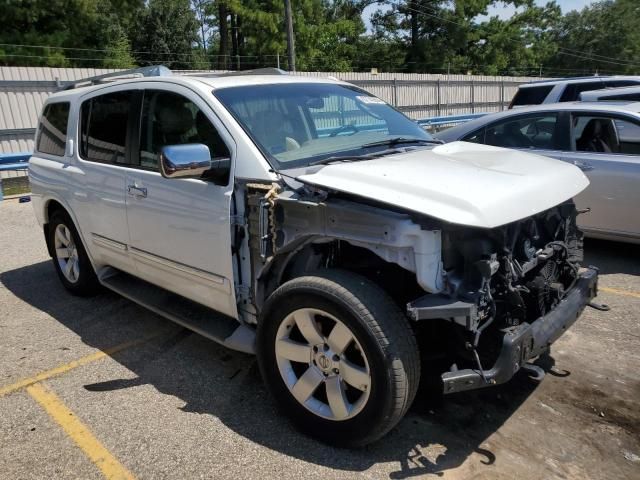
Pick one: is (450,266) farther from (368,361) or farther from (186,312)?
(186,312)

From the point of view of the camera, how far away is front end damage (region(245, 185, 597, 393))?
2.60 meters

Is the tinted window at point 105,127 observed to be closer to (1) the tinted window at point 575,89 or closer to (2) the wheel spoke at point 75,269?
(2) the wheel spoke at point 75,269

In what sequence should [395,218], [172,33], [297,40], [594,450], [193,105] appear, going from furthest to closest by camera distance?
[172,33], [297,40], [193,105], [594,450], [395,218]

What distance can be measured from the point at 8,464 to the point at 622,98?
28.1 ft

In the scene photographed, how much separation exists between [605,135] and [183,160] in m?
4.67

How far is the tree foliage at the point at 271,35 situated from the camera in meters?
26.2

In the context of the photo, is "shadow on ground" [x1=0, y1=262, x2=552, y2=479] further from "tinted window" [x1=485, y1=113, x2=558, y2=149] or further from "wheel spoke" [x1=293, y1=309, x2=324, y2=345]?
"tinted window" [x1=485, y1=113, x2=558, y2=149]

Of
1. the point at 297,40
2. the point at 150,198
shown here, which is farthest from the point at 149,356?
the point at 297,40

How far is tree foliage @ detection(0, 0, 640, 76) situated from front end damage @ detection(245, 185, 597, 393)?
79.0 feet

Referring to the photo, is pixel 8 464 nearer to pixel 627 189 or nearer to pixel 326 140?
pixel 326 140

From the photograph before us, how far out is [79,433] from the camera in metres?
3.18

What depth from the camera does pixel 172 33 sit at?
4084 centimetres

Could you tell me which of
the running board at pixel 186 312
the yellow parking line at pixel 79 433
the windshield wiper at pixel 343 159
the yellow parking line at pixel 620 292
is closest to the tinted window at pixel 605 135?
the yellow parking line at pixel 620 292

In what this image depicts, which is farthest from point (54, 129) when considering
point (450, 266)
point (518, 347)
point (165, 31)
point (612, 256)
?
point (165, 31)
